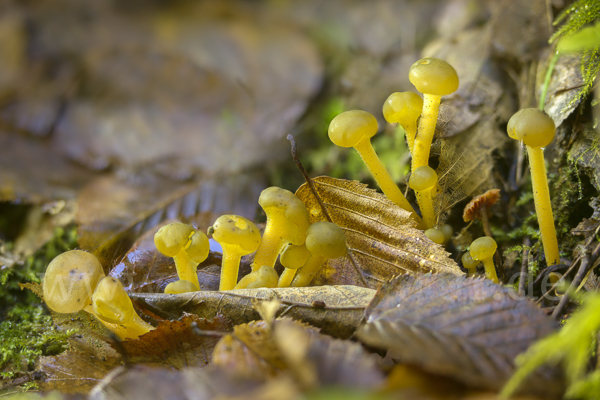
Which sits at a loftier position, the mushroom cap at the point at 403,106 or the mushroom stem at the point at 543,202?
the mushroom cap at the point at 403,106

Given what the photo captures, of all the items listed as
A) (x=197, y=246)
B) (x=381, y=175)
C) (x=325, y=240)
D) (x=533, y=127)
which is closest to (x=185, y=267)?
(x=197, y=246)

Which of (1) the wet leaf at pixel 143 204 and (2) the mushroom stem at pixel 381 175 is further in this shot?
(1) the wet leaf at pixel 143 204

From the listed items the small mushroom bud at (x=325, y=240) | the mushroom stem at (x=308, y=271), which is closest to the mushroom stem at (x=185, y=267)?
the mushroom stem at (x=308, y=271)

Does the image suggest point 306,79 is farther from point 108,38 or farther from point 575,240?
point 575,240

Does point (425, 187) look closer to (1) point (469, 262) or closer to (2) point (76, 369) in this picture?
(1) point (469, 262)

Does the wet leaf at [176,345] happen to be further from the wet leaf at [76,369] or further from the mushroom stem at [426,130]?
the mushroom stem at [426,130]

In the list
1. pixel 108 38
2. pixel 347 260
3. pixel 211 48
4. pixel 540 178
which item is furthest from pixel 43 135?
pixel 540 178

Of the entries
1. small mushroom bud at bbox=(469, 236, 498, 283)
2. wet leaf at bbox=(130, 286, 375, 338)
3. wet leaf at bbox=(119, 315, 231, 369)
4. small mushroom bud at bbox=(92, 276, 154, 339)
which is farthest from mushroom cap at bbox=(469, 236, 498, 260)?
small mushroom bud at bbox=(92, 276, 154, 339)
